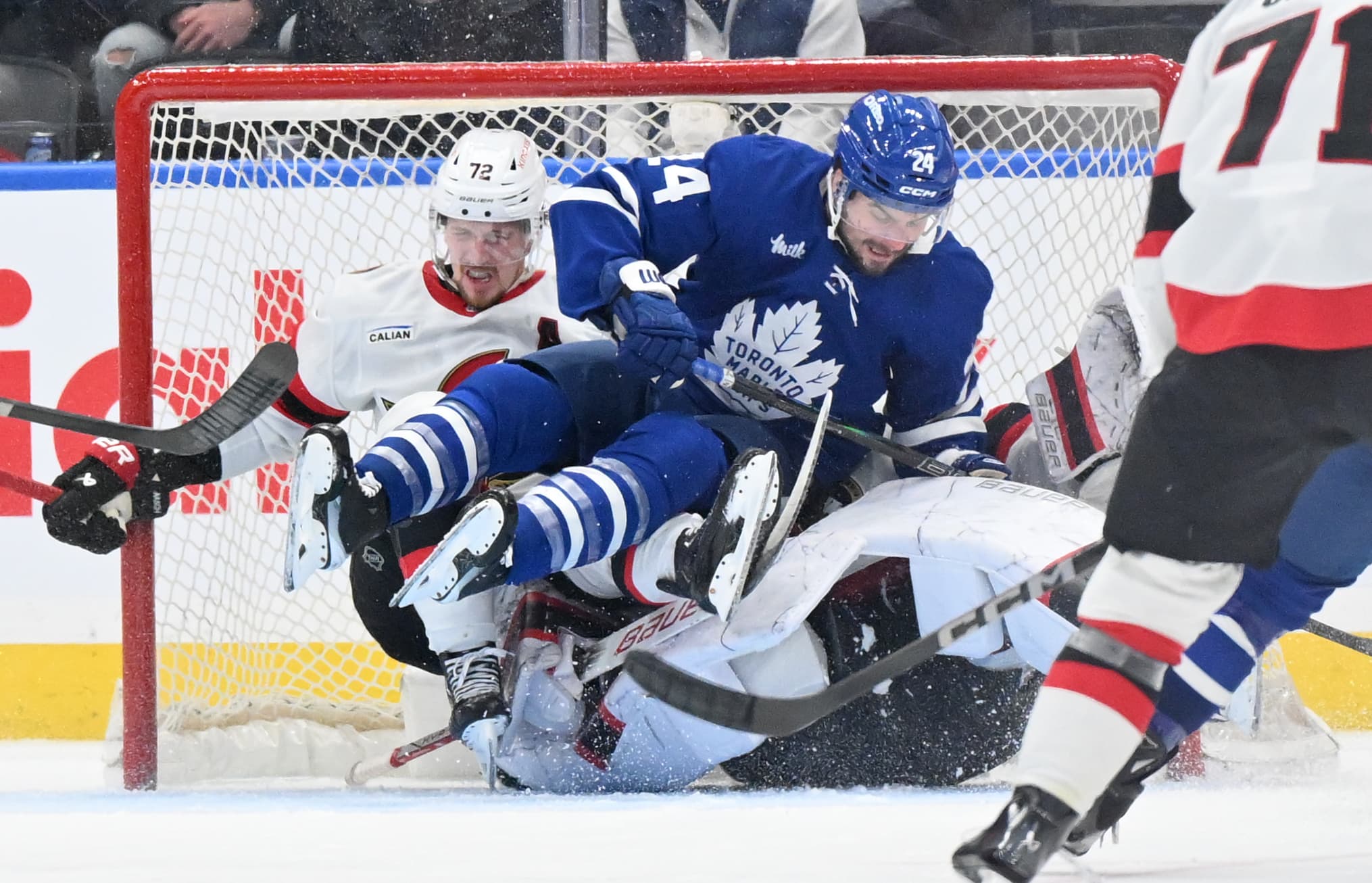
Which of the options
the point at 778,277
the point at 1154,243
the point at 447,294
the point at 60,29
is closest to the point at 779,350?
the point at 778,277

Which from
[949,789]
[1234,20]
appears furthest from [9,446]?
[1234,20]

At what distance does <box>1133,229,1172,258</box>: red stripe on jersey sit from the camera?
3.91 feet

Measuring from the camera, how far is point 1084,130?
8.60 feet

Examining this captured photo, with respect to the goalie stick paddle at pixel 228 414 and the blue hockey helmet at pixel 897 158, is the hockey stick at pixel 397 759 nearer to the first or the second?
the goalie stick paddle at pixel 228 414

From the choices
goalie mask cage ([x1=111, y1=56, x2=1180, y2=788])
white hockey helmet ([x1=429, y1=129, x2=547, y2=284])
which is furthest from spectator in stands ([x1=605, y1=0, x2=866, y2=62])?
white hockey helmet ([x1=429, y1=129, x2=547, y2=284])

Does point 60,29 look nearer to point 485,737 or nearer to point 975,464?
point 485,737

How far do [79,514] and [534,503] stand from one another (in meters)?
0.78

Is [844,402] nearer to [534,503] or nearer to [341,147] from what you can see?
[534,503]

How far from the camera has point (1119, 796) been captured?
1.25 m

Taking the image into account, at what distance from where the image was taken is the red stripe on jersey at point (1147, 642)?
3.56 feet

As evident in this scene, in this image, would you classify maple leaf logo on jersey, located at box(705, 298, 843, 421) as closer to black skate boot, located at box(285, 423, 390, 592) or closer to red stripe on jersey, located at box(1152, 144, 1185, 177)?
black skate boot, located at box(285, 423, 390, 592)

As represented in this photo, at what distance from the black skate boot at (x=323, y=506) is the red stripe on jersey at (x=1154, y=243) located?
95 cm

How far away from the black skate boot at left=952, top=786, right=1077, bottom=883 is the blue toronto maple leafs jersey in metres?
1.14

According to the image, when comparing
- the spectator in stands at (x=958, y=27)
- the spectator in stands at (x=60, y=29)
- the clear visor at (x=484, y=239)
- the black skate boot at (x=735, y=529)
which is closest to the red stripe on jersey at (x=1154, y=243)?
the black skate boot at (x=735, y=529)
